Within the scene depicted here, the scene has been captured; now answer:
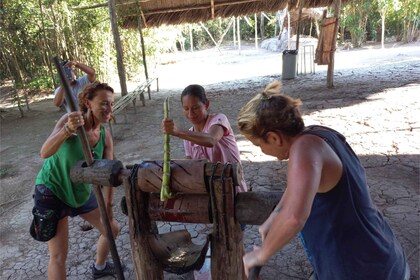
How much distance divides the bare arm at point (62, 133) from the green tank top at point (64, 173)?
0.12 m

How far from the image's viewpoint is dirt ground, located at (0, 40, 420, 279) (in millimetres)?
3097

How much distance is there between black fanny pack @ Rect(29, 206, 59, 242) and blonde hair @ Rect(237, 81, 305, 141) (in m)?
1.36

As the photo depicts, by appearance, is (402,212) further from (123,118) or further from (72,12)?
(72,12)

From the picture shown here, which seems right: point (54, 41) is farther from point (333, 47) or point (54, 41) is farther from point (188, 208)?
point (188, 208)

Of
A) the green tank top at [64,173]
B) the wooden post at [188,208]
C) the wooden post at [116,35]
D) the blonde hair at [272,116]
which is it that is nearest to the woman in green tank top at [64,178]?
the green tank top at [64,173]

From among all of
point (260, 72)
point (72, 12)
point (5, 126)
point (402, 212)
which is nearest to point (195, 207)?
point (402, 212)

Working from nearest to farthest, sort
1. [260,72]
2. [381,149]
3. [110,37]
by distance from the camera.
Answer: [381,149] < [110,37] < [260,72]

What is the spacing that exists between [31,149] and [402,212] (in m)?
5.60

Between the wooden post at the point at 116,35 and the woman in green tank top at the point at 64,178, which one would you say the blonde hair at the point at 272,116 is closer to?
the woman in green tank top at the point at 64,178

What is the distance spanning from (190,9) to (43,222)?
8654 mm

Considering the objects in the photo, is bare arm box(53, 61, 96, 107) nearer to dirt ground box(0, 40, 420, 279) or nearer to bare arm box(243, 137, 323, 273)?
dirt ground box(0, 40, 420, 279)

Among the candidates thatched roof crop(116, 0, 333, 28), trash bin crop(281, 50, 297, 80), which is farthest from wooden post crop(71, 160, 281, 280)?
trash bin crop(281, 50, 297, 80)

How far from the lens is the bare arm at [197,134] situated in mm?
1660

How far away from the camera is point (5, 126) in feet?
25.4
